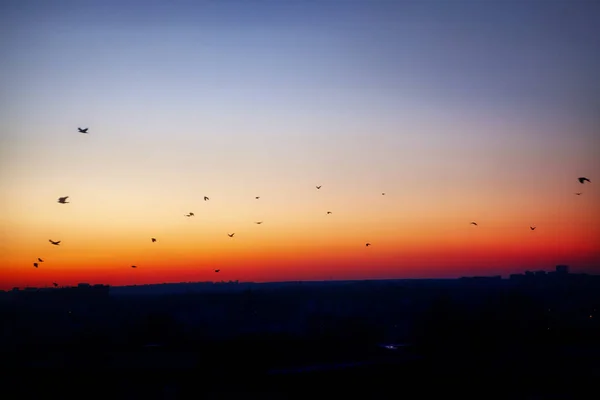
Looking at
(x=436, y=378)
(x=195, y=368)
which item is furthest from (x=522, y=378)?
(x=195, y=368)

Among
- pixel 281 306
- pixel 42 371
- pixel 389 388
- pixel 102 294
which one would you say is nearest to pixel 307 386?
pixel 389 388

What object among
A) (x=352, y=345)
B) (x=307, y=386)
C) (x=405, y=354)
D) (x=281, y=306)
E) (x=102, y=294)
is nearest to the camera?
(x=307, y=386)

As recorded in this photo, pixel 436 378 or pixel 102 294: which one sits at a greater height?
pixel 102 294

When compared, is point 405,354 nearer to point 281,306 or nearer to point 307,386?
point 307,386

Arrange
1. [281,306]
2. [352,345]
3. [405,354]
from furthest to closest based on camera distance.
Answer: [281,306]
[352,345]
[405,354]

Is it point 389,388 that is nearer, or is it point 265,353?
point 389,388

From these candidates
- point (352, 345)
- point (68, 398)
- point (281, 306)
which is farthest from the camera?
point (281, 306)

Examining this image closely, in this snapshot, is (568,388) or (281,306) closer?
(568,388)

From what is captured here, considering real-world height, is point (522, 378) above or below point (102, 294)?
below

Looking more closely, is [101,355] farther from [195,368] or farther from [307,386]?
[307,386]
